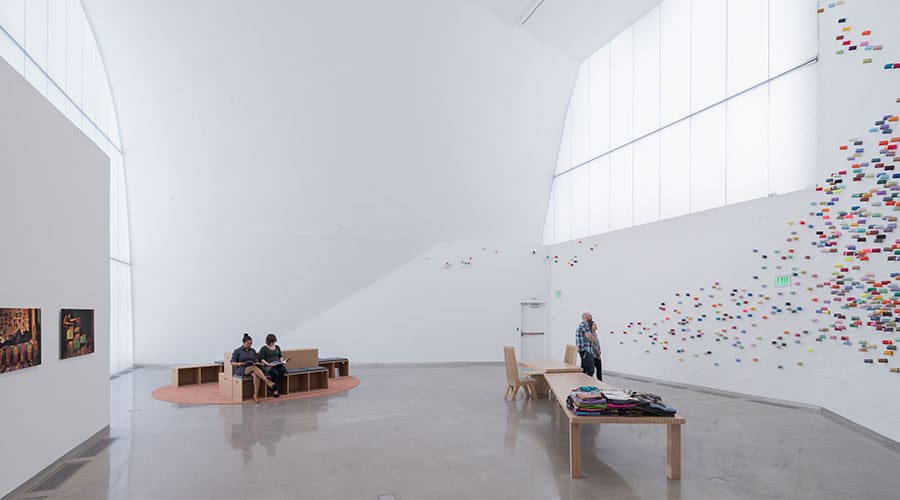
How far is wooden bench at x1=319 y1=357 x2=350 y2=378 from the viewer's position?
11797mm

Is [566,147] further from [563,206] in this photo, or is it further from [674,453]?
[674,453]

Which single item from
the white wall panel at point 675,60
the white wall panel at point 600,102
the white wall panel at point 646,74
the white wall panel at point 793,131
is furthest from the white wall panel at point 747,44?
the white wall panel at point 600,102

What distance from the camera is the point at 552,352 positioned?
1444 cm

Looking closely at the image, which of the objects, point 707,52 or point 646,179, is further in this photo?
point 646,179

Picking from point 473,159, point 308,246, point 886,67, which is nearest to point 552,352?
point 473,159

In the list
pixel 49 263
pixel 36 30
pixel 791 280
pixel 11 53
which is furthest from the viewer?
pixel 36 30

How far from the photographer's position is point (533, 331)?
48.6 ft

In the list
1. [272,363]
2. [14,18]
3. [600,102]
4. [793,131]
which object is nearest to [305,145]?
[272,363]

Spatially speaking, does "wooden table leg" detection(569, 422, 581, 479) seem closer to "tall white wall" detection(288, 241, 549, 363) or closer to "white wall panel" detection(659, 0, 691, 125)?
"white wall panel" detection(659, 0, 691, 125)

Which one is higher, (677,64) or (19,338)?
(677,64)

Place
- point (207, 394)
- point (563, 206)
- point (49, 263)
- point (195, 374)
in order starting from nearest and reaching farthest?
point (49, 263)
point (207, 394)
point (195, 374)
point (563, 206)

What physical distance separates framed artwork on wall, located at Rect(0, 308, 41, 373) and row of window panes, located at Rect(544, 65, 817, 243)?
30.2 ft

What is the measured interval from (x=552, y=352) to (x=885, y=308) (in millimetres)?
8737

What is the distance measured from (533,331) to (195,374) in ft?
26.4
